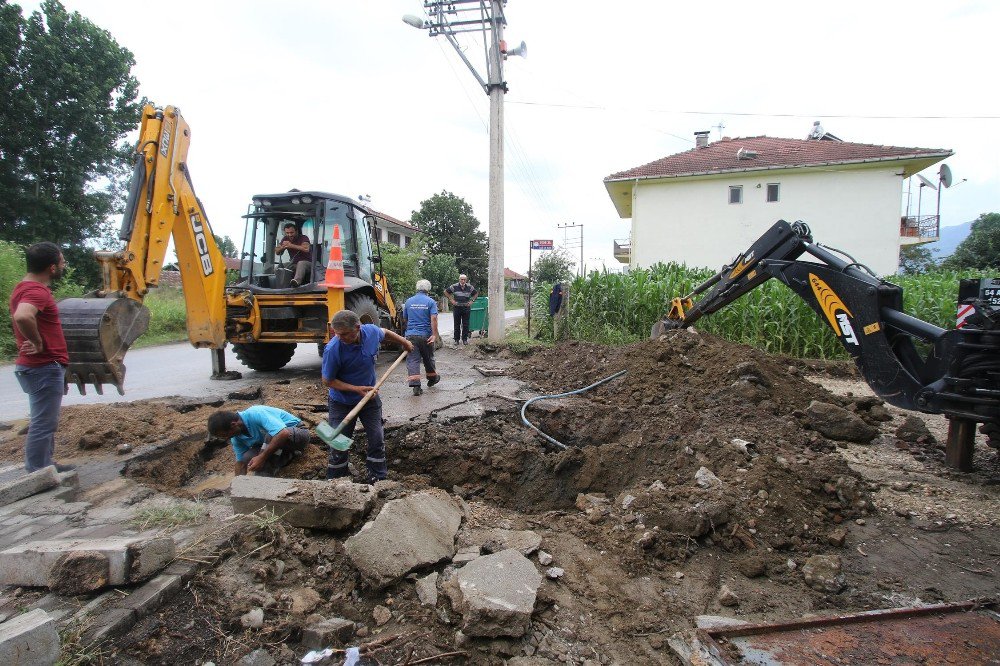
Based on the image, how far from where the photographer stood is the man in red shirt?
12.1ft

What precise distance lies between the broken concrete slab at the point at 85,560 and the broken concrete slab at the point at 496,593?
1462mm

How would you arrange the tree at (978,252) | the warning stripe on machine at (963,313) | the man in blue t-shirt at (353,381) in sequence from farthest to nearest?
the tree at (978,252) → the man in blue t-shirt at (353,381) → the warning stripe on machine at (963,313)

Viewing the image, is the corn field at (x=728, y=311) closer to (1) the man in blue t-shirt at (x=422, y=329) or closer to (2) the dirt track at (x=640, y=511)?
(2) the dirt track at (x=640, y=511)

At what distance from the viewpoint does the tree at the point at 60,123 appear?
16.9 m

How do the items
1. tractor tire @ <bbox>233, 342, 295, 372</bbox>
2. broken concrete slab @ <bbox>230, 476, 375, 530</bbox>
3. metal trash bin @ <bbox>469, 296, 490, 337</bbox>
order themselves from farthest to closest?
metal trash bin @ <bbox>469, 296, 490, 337</bbox> → tractor tire @ <bbox>233, 342, 295, 372</bbox> → broken concrete slab @ <bbox>230, 476, 375, 530</bbox>

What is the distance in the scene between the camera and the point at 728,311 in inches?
411

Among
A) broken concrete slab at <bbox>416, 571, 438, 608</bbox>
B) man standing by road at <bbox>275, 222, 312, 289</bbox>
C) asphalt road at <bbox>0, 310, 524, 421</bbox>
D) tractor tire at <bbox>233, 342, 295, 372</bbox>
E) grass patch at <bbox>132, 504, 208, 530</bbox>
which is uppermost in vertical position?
man standing by road at <bbox>275, 222, 312, 289</bbox>

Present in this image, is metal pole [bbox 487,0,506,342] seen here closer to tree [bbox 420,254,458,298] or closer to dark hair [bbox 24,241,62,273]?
dark hair [bbox 24,241,62,273]

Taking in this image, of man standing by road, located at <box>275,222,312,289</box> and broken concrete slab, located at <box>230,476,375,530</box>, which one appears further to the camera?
man standing by road, located at <box>275,222,312,289</box>

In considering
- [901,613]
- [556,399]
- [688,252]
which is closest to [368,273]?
[556,399]

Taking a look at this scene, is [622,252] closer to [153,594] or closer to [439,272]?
[439,272]

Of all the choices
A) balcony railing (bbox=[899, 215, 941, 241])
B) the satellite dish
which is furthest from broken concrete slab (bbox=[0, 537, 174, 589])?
balcony railing (bbox=[899, 215, 941, 241])

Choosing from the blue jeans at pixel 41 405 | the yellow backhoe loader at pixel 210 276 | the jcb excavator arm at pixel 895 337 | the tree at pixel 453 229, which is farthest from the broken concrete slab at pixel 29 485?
the tree at pixel 453 229

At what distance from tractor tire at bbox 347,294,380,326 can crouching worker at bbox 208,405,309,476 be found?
3.58m
